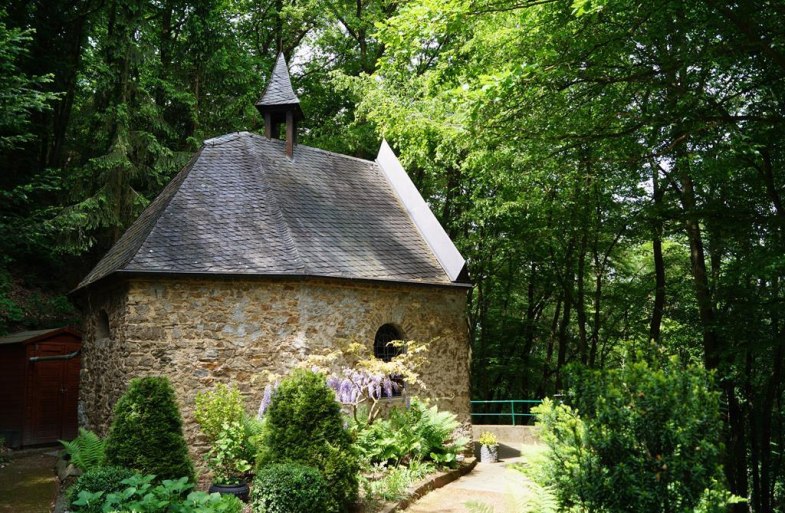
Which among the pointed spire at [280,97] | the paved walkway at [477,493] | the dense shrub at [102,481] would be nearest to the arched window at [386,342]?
the paved walkway at [477,493]

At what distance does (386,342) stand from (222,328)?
3321 mm

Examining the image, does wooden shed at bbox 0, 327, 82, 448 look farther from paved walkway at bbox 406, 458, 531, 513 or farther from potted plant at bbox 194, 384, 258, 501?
paved walkway at bbox 406, 458, 531, 513

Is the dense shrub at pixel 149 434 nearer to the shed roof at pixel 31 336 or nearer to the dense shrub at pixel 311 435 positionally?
the dense shrub at pixel 311 435

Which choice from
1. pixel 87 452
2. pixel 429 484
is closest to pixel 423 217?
pixel 429 484

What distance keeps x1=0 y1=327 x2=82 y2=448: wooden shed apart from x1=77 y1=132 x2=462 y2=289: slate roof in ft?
9.71

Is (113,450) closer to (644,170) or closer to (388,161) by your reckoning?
(388,161)

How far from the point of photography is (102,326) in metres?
11.8

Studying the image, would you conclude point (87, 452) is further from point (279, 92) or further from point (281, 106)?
point (279, 92)

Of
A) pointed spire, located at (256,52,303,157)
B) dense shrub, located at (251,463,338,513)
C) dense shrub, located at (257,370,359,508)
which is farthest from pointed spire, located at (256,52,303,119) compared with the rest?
dense shrub, located at (251,463,338,513)

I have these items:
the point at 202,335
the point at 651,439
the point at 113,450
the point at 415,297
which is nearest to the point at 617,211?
the point at 415,297

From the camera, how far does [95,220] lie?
52.4 ft

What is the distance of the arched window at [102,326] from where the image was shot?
11766 millimetres

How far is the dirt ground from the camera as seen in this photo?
28.3ft

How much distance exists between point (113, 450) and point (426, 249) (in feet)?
26.2
